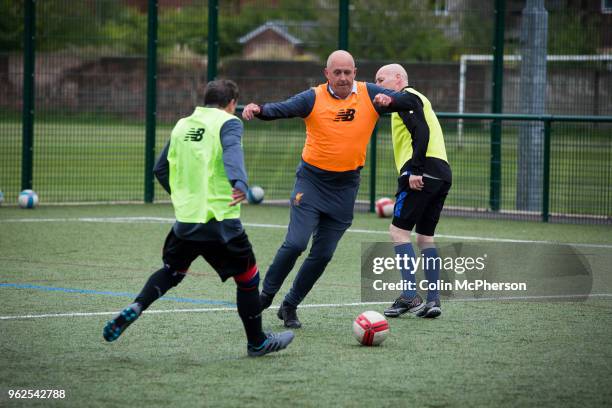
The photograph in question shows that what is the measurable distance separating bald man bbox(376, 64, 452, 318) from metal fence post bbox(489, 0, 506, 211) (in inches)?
322

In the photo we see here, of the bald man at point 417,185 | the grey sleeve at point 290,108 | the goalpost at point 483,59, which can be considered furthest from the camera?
the goalpost at point 483,59

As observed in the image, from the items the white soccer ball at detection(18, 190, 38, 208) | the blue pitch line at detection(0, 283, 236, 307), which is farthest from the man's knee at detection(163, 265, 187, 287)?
the white soccer ball at detection(18, 190, 38, 208)

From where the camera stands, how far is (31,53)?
56.7ft

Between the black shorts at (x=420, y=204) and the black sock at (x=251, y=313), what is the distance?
85.5 inches

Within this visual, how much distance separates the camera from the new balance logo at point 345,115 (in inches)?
314

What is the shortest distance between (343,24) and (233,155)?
35.1 feet

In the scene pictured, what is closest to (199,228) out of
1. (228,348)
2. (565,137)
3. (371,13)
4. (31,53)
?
(228,348)

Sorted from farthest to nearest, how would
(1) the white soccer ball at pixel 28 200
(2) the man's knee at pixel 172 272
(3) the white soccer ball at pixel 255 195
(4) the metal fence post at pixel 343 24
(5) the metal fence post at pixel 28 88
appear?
(3) the white soccer ball at pixel 255 195 < (5) the metal fence post at pixel 28 88 < (4) the metal fence post at pixel 343 24 < (1) the white soccer ball at pixel 28 200 < (2) the man's knee at pixel 172 272

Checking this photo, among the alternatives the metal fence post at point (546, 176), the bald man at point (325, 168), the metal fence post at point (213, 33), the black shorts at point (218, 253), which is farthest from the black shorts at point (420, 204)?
the metal fence post at point (213, 33)

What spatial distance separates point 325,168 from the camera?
Answer: 26.5 feet

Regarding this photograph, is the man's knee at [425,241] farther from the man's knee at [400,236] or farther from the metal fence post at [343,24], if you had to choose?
the metal fence post at [343,24]

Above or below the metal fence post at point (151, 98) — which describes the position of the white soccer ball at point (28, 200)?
below

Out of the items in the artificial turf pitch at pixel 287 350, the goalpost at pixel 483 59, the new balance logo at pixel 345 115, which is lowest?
the artificial turf pitch at pixel 287 350

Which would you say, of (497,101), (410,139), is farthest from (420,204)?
(497,101)
